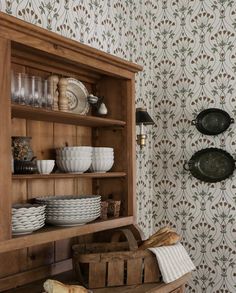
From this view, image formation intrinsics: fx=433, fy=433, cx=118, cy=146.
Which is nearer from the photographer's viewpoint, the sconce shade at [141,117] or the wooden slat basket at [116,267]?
the wooden slat basket at [116,267]

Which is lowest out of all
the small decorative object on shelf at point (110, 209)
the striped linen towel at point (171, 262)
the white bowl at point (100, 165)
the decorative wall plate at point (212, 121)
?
the striped linen towel at point (171, 262)

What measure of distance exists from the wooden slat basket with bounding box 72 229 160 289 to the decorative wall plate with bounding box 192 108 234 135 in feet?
3.95

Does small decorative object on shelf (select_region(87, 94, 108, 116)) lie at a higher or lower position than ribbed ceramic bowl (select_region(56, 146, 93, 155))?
higher

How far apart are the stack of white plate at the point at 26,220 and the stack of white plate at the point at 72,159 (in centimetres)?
34

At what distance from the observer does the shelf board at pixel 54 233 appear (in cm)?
168

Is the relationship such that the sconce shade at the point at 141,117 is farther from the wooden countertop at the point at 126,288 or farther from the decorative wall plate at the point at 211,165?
the wooden countertop at the point at 126,288

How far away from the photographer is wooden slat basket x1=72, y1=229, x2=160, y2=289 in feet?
6.59

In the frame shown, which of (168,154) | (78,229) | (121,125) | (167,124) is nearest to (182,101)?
(167,124)

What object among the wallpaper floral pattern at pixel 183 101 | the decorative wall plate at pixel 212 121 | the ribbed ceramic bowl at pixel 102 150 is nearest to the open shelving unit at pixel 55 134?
the ribbed ceramic bowl at pixel 102 150

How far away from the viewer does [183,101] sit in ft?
10.4

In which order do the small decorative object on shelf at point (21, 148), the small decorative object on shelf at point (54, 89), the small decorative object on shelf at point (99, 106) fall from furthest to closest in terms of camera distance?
1. the small decorative object on shelf at point (99, 106)
2. the small decorative object on shelf at point (54, 89)
3. the small decorative object on shelf at point (21, 148)

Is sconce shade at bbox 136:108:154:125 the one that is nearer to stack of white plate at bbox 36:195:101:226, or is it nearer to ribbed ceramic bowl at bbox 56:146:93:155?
ribbed ceramic bowl at bbox 56:146:93:155

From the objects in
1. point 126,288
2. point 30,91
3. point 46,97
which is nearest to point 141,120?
point 46,97

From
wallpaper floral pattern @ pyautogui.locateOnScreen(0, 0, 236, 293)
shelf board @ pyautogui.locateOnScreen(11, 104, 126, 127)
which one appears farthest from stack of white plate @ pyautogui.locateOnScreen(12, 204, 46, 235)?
wallpaper floral pattern @ pyautogui.locateOnScreen(0, 0, 236, 293)
